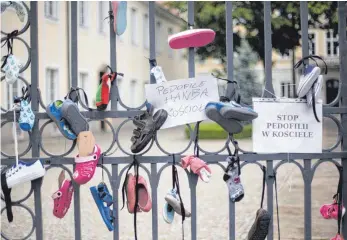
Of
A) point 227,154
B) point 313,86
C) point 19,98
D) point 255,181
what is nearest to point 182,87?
point 227,154

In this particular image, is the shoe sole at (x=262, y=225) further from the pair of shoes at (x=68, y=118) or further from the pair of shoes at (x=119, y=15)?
the pair of shoes at (x=119, y=15)

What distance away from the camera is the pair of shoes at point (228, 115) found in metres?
2.12

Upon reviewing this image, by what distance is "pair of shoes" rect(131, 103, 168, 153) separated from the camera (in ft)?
7.05

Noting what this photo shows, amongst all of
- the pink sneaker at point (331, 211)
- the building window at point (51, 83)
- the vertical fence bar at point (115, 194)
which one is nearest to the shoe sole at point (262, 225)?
the pink sneaker at point (331, 211)

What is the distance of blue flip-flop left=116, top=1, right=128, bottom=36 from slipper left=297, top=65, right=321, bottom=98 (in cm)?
82

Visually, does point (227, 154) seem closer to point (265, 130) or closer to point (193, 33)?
point (265, 130)

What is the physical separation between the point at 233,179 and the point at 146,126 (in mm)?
441

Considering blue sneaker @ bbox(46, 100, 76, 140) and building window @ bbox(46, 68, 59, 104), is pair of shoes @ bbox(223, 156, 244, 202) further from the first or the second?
building window @ bbox(46, 68, 59, 104)

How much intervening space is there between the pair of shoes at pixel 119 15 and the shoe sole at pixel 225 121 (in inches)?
20.7

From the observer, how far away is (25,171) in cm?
222

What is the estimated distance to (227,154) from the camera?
2.27 meters

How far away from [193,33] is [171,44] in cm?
11

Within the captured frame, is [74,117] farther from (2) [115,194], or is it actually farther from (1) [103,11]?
(1) [103,11]

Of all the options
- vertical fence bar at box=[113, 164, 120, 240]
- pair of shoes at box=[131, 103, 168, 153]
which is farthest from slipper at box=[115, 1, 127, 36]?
vertical fence bar at box=[113, 164, 120, 240]
